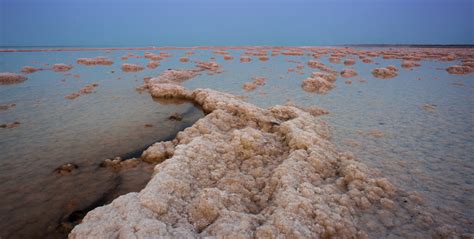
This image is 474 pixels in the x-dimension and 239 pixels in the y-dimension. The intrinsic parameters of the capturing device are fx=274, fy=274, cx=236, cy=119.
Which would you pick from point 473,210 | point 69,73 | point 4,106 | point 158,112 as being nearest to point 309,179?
point 473,210

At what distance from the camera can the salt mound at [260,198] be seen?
22.0 feet

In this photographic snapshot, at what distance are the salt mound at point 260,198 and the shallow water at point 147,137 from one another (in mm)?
1572

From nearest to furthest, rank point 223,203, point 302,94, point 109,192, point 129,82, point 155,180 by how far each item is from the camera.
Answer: point 223,203
point 155,180
point 109,192
point 302,94
point 129,82

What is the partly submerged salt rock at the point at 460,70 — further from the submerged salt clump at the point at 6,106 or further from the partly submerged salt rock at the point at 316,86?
the submerged salt clump at the point at 6,106

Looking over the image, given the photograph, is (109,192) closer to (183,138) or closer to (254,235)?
(183,138)

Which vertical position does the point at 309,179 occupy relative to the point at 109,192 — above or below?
above

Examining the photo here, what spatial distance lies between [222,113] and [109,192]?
24.0ft

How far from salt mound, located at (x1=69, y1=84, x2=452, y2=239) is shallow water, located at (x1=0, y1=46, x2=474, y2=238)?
157 cm

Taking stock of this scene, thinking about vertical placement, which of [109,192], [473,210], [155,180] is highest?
[155,180]

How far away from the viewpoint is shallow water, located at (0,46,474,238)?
9.44m

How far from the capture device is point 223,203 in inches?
305

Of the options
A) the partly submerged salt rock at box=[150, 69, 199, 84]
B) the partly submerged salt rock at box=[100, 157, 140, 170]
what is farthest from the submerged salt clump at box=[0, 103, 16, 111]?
A: the partly submerged salt rock at box=[100, 157, 140, 170]

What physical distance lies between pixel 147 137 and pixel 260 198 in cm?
889

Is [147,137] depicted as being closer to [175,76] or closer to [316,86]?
[316,86]
